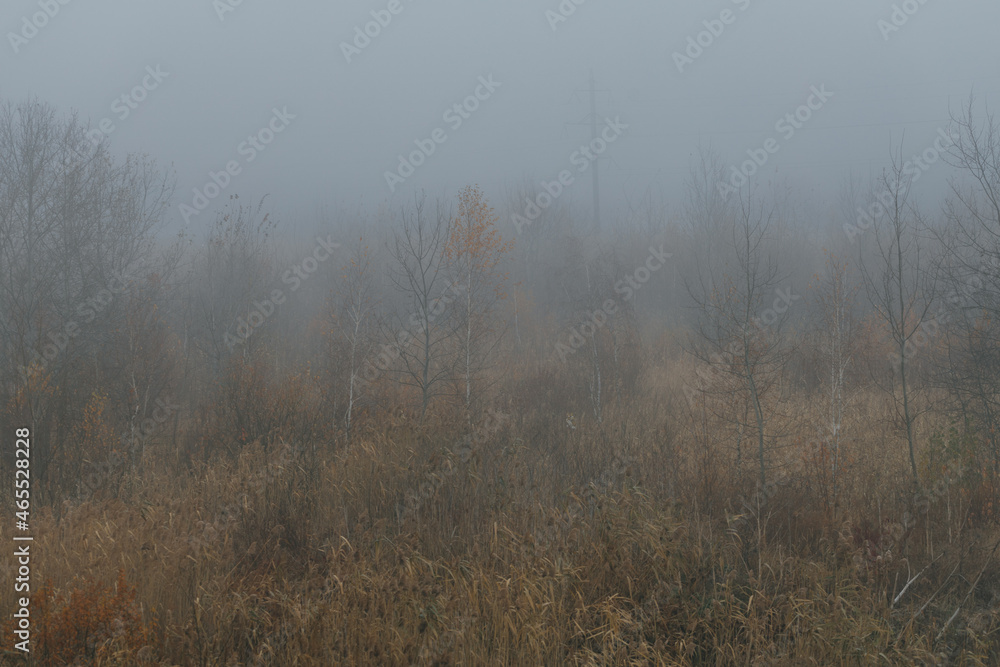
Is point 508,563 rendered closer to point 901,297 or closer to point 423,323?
point 901,297

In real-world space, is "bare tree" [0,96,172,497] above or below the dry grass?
above

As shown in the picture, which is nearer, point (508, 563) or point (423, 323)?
point (508, 563)

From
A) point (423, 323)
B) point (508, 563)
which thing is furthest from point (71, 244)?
point (508, 563)

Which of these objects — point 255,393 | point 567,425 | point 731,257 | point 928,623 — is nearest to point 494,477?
point 567,425

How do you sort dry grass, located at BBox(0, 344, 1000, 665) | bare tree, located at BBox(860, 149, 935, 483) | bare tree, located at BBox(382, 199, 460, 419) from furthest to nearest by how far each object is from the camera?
bare tree, located at BBox(382, 199, 460, 419) → bare tree, located at BBox(860, 149, 935, 483) → dry grass, located at BBox(0, 344, 1000, 665)

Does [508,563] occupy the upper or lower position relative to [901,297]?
lower

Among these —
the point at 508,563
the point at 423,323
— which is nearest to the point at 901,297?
the point at 508,563

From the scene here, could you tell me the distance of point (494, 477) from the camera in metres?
6.45

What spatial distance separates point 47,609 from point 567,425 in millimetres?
6875

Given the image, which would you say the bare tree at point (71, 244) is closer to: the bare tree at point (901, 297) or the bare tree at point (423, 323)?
the bare tree at point (423, 323)

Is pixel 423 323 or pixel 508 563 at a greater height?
pixel 423 323

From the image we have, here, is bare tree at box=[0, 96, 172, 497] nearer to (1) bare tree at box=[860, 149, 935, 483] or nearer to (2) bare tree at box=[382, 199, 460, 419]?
(2) bare tree at box=[382, 199, 460, 419]

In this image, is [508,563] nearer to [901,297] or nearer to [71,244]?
[901,297]

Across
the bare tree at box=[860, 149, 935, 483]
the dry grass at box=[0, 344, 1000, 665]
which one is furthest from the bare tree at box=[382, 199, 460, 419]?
the bare tree at box=[860, 149, 935, 483]
